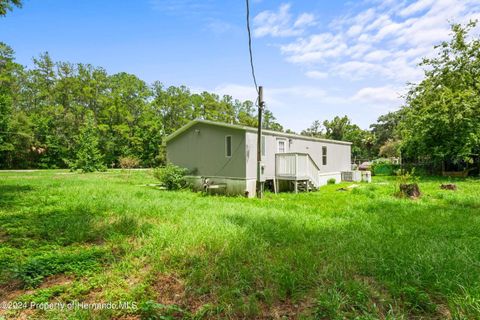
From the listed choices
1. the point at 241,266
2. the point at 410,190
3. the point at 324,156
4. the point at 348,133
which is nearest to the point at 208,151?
the point at 324,156

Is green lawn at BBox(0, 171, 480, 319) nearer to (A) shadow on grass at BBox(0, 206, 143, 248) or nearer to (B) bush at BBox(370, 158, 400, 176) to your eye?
(A) shadow on grass at BBox(0, 206, 143, 248)

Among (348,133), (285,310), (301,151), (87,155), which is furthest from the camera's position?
(348,133)

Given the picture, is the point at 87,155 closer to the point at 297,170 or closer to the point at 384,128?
the point at 297,170

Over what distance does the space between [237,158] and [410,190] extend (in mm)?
6888

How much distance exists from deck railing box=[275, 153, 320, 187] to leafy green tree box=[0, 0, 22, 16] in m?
11.1

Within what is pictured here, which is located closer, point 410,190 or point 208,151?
point 410,190

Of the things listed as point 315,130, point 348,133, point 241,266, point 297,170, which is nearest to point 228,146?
point 297,170

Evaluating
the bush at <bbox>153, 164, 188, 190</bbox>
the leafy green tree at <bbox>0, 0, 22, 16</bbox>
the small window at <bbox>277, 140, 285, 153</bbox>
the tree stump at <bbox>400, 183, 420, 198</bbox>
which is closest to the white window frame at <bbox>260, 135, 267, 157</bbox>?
the small window at <bbox>277, 140, 285, 153</bbox>

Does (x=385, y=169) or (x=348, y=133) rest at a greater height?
(x=348, y=133)

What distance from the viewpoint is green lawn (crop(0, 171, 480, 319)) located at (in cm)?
255

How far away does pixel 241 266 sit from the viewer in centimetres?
334

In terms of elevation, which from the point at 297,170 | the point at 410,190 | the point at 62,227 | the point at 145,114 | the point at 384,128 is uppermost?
the point at 384,128

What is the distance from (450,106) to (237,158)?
50.4 ft

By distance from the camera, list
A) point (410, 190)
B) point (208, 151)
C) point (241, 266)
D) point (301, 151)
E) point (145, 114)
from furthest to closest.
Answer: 1. point (145, 114)
2. point (301, 151)
3. point (208, 151)
4. point (410, 190)
5. point (241, 266)
